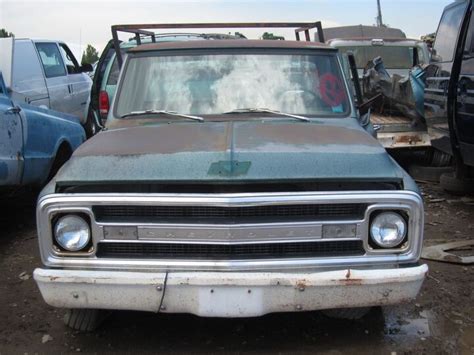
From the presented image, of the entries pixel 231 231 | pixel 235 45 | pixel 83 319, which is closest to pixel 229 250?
pixel 231 231

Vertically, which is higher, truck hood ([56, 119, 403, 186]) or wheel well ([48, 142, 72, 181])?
truck hood ([56, 119, 403, 186])

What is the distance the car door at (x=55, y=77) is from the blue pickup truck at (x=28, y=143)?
9.15ft

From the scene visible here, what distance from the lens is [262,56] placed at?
430cm

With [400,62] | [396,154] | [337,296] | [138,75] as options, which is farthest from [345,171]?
[400,62]

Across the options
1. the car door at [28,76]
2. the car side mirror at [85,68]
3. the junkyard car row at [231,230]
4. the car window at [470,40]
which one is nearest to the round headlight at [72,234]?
the junkyard car row at [231,230]

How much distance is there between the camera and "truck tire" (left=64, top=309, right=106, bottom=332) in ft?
11.6

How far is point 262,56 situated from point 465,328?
232cm

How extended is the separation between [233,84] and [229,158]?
4.09ft

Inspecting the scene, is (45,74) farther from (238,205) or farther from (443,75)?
(238,205)

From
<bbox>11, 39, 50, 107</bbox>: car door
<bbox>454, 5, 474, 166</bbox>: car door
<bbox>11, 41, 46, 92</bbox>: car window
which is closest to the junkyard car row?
<bbox>454, 5, 474, 166</bbox>: car door

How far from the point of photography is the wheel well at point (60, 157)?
245 inches

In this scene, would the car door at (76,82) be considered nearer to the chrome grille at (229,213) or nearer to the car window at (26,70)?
the car window at (26,70)

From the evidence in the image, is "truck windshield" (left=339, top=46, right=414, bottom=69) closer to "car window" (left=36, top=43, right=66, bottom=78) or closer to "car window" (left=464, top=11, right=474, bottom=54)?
"car window" (left=464, top=11, right=474, bottom=54)

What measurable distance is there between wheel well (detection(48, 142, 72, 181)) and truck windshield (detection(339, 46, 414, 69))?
5.43 metres
